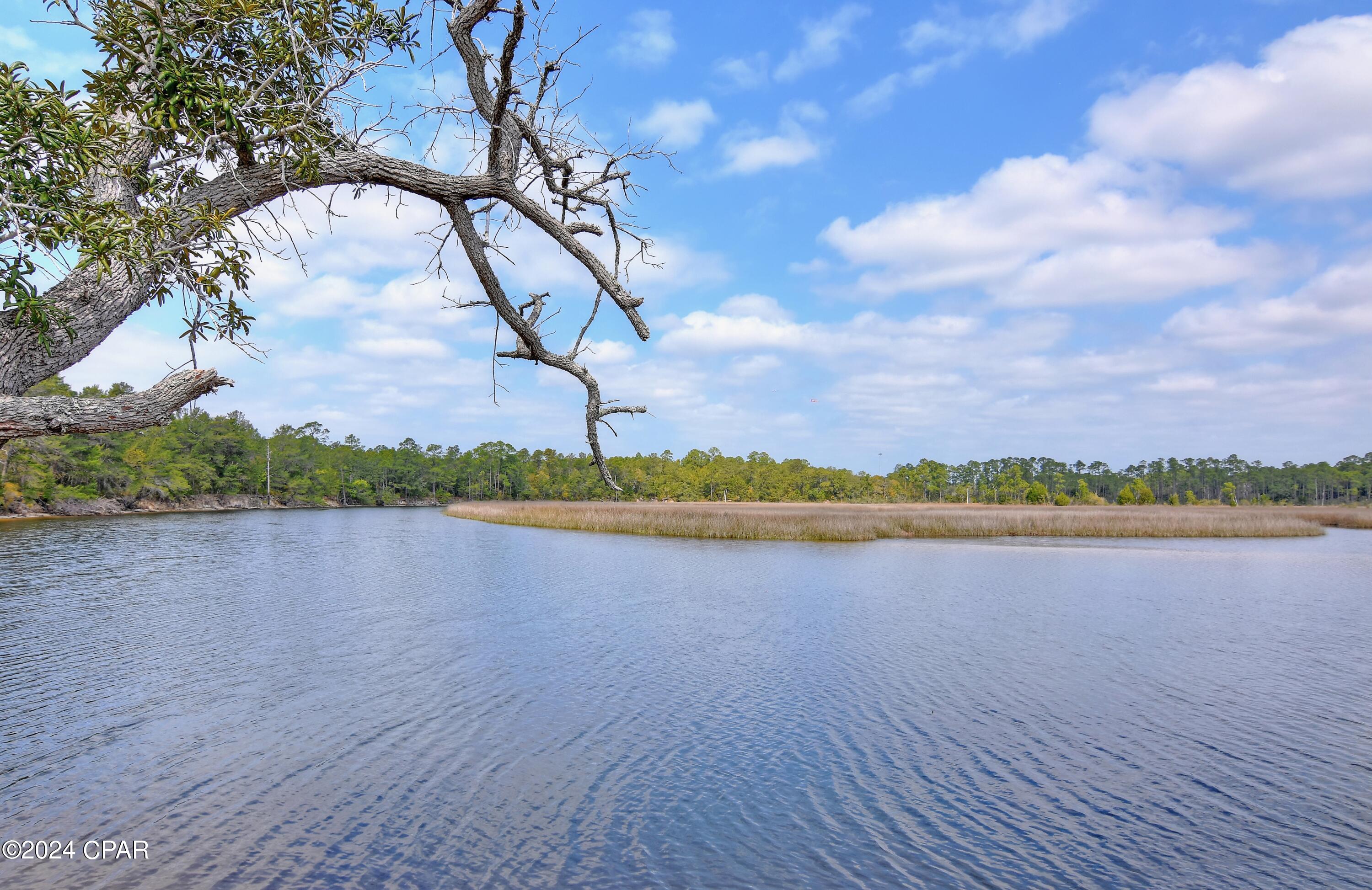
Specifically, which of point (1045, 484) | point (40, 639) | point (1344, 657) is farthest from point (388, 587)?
point (1045, 484)

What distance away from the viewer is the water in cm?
515

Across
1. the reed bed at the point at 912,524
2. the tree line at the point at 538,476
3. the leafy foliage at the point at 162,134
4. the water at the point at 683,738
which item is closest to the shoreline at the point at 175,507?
the tree line at the point at 538,476

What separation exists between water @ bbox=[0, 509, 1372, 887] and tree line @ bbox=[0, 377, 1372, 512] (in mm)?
44470

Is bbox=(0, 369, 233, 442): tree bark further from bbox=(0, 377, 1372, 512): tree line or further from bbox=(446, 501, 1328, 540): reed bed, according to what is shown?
bbox=(0, 377, 1372, 512): tree line

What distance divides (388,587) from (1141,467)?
468ft

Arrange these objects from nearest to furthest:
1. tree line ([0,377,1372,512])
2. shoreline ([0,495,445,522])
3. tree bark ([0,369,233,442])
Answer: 1. tree bark ([0,369,233,442])
2. shoreline ([0,495,445,522])
3. tree line ([0,377,1372,512])

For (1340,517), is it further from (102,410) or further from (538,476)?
(538,476)

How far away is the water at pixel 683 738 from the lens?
5.15 meters

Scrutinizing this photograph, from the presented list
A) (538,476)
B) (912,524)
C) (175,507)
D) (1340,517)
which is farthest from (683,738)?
(538,476)

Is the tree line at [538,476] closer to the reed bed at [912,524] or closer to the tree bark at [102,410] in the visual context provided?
the reed bed at [912,524]

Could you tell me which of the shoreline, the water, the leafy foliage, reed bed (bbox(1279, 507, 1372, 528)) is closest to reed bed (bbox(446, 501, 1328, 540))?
reed bed (bbox(1279, 507, 1372, 528))

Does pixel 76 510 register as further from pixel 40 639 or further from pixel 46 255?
pixel 46 255

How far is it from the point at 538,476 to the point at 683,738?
106358 mm

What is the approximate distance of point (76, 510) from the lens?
48562 mm
